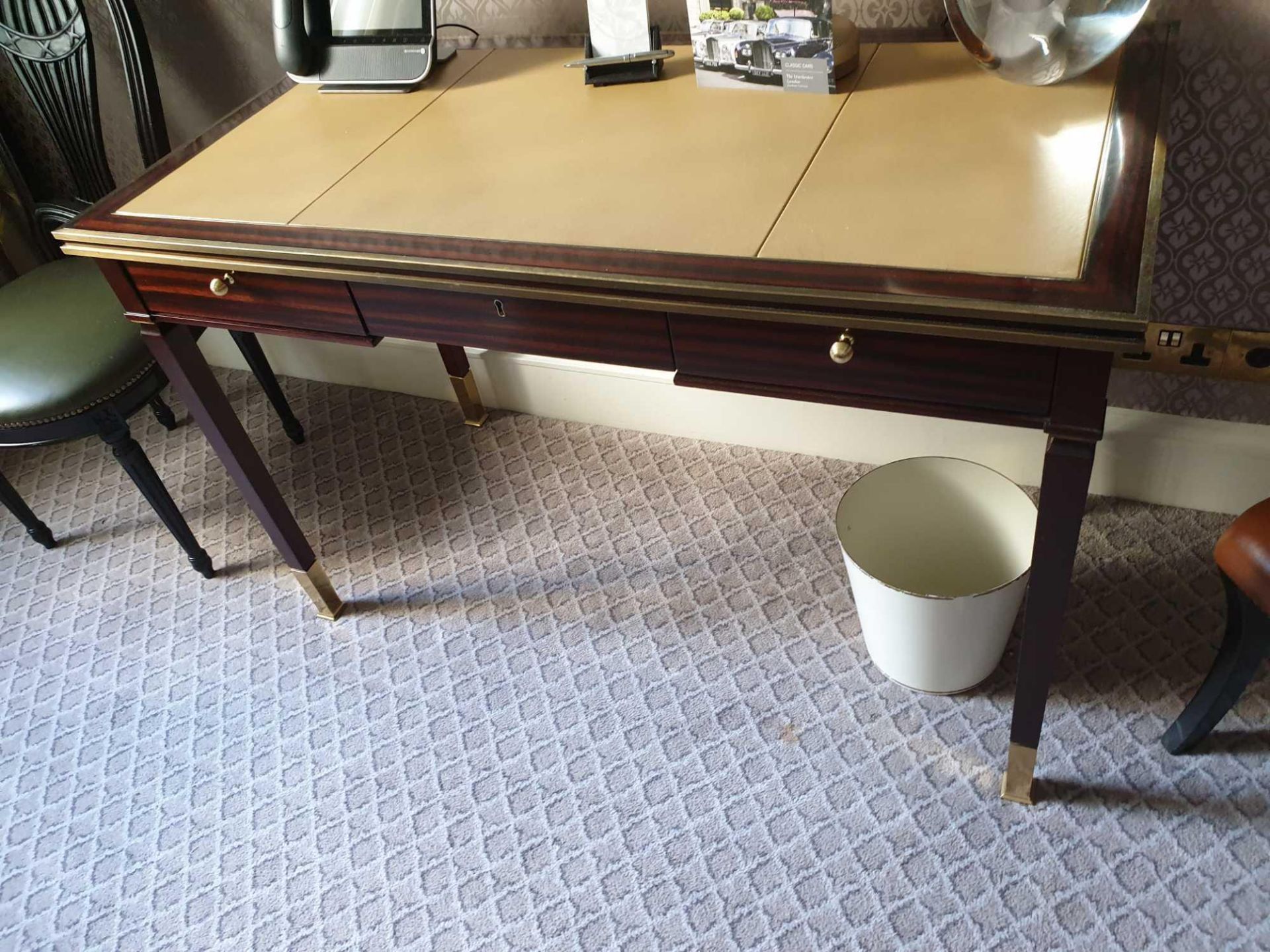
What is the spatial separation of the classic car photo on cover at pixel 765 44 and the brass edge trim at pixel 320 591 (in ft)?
3.57

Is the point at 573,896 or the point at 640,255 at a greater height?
the point at 640,255

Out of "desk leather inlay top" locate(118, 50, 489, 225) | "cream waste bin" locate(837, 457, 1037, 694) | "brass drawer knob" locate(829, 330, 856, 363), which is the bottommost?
"cream waste bin" locate(837, 457, 1037, 694)

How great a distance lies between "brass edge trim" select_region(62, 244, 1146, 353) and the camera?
3.01 feet

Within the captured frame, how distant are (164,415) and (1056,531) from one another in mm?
2046

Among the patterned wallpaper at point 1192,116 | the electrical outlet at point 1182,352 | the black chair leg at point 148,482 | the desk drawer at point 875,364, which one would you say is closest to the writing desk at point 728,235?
the desk drawer at point 875,364

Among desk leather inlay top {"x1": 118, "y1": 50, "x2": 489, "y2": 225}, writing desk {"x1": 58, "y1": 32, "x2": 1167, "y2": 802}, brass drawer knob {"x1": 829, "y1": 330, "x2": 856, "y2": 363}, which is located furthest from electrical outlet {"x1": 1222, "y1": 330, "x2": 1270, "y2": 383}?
desk leather inlay top {"x1": 118, "y1": 50, "x2": 489, "y2": 225}

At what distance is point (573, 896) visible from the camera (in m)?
1.44

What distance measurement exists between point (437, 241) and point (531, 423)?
41.5 inches

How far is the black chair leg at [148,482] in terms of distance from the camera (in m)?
1.80

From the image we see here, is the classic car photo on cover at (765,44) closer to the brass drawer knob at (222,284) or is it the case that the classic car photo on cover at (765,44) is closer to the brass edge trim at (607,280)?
the brass edge trim at (607,280)

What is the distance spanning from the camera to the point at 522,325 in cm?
121

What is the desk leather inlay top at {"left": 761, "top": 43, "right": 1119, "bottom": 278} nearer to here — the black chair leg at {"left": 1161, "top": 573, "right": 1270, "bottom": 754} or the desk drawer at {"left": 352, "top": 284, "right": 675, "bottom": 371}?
the desk drawer at {"left": 352, "top": 284, "right": 675, "bottom": 371}

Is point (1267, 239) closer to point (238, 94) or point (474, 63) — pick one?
point (474, 63)

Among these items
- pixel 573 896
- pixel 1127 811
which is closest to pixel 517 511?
pixel 573 896
